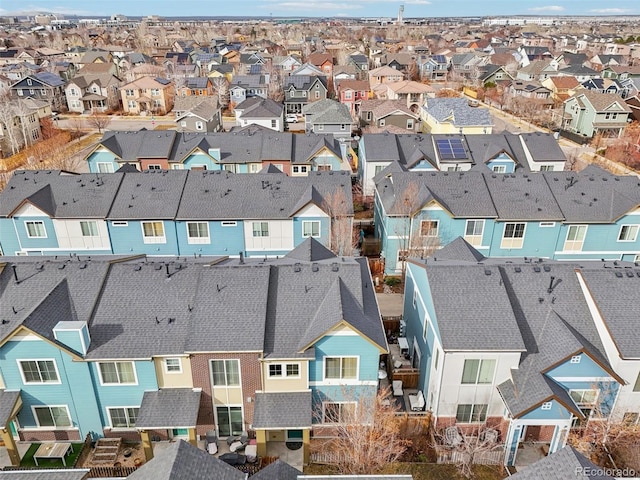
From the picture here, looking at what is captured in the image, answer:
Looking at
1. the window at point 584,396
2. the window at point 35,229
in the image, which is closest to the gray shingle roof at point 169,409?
the window at point 584,396

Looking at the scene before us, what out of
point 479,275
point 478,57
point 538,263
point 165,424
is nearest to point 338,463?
point 165,424

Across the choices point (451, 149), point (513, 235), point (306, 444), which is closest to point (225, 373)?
point (306, 444)

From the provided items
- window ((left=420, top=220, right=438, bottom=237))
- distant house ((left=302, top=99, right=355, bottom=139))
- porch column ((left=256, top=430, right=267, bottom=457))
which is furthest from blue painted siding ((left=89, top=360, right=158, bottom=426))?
distant house ((left=302, top=99, right=355, bottom=139))

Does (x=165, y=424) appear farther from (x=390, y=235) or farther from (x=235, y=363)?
(x=390, y=235)

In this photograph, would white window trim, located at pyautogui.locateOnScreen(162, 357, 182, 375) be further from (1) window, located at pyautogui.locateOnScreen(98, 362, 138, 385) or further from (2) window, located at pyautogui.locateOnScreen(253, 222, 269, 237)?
(2) window, located at pyautogui.locateOnScreen(253, 222, 269, 237)

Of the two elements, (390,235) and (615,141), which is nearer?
(390,235)

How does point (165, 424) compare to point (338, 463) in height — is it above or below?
above
